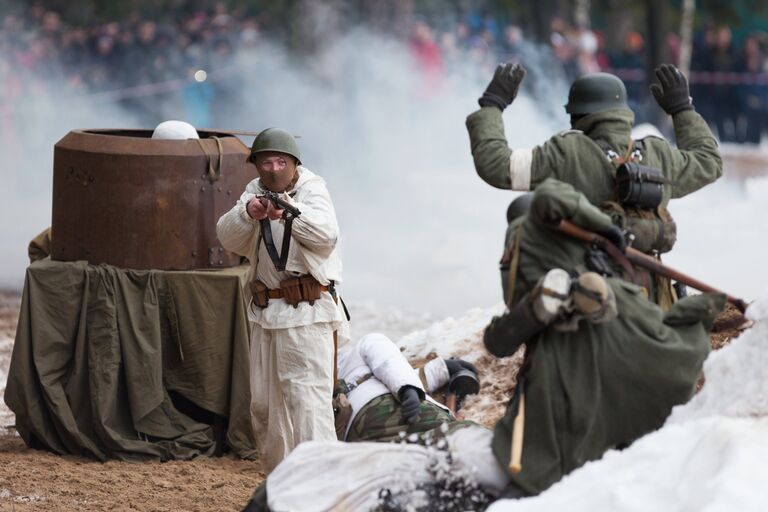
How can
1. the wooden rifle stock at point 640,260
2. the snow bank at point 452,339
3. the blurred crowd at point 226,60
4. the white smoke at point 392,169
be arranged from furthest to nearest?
the blurred crowd at point 226,60 < the white smoke at point 392,169 < the snow bank at point 452,339 < the wooden rifle stock at point 640,260

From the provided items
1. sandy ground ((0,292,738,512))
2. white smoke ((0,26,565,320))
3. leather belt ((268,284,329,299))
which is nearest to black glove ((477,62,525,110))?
leather belt ((268,284,329,299))

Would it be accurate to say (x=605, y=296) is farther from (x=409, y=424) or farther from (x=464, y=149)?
(x=464, y=149)

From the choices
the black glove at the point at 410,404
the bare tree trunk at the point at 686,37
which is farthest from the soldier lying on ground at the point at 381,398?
the bare tree trunk at the point at 686,37

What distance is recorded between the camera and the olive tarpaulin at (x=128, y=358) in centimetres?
718

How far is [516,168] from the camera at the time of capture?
5250mm

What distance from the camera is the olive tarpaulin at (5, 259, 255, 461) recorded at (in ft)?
23.6

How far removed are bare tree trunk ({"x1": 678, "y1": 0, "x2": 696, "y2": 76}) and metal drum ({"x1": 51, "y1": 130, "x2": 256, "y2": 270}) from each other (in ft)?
50.4

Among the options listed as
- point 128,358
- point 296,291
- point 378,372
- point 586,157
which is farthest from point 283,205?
point 128,358

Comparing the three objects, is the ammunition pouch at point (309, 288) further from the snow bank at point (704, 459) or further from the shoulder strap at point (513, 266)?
the snow bank at point (704, 459)

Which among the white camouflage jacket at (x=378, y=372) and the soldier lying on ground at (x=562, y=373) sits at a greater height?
the soldier lying on ground at (x=562, y=373)

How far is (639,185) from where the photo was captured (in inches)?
201

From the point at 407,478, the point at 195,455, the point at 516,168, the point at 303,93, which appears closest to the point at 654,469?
the point at 407,478

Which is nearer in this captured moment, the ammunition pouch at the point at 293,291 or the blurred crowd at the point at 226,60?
the ammunition pouch at the point at 293,291

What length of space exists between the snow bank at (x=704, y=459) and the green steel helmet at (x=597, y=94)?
124 centimetres
